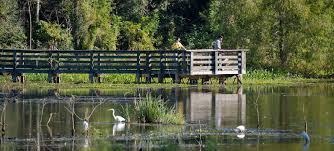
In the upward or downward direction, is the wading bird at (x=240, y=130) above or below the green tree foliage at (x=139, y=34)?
below

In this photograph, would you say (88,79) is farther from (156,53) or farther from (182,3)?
(182,3)

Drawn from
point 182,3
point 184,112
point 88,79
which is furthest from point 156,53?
point 182,3

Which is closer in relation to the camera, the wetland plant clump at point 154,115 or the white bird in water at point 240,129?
the white bird in water at point 240,129

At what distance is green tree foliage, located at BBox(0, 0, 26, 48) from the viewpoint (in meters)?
58.7

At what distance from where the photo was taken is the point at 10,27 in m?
59.2

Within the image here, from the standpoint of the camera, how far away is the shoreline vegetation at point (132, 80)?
45659 millimetres

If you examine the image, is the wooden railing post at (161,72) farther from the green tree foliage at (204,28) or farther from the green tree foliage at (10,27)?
the green tree foliage at (10,27)

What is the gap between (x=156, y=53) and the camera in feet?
159

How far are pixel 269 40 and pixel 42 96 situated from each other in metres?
22.8

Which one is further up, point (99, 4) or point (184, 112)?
point (99, 4)

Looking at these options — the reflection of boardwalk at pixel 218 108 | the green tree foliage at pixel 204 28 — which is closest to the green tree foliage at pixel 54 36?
the green tree foliage at pixel 204 28

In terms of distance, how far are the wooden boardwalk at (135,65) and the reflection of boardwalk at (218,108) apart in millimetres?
6301

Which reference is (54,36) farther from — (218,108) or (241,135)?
(241,135)

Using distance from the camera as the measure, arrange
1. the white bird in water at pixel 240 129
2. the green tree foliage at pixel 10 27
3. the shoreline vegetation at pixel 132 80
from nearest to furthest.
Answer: the white bird in water at pixel 240 129 → the shoreline vegetation at pixel 132 80 → the green tree foliage at pixel 10 27
